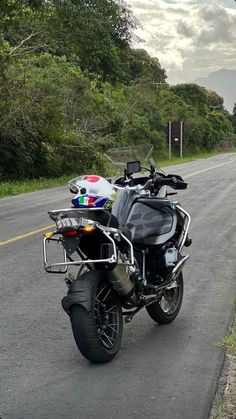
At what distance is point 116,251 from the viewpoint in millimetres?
4676

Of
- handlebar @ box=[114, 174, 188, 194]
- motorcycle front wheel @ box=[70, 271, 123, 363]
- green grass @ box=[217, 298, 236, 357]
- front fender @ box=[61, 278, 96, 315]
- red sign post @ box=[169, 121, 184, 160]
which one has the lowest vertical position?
red sign post @ box=[169, 121, 184, 160]

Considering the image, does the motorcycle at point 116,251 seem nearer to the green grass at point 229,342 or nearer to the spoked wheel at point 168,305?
the spoked wheel at point 168,305

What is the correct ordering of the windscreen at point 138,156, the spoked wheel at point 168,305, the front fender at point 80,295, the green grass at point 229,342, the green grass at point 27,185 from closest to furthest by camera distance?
the front fender at point 80,295
the green grass at point 229,342
the spoked wheel at point 168,305
the windscreen at point 138,156
the green grass at point 27,185

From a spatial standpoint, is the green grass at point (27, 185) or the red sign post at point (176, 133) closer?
the green grass at point (27, 185)

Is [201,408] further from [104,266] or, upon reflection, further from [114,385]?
[104,266]

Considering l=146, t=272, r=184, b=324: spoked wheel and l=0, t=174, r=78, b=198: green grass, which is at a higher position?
l=146, t=272, r=184, b=324: spoked wheel

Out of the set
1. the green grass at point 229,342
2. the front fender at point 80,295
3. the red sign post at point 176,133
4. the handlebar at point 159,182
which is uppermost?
the handlebar at point 159,182

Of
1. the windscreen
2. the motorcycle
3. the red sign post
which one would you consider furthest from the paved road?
the red sign post

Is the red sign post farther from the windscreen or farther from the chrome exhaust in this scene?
the chrome exhaust

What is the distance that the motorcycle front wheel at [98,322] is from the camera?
4543 millimetres

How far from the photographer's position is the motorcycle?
4.58 meters

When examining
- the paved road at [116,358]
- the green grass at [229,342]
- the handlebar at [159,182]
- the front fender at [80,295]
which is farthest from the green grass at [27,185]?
the front fender at [80,295]

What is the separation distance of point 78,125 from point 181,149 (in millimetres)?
32786

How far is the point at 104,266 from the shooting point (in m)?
4.71
